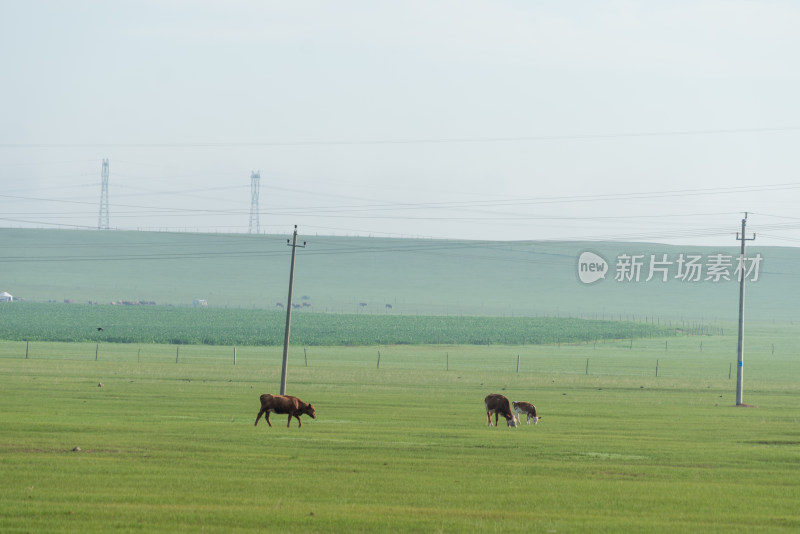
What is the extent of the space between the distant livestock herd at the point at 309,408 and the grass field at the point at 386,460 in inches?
21.5

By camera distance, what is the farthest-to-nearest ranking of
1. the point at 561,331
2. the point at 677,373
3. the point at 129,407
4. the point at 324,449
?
1. the point at 561,331
2. the point at 677,373
3. the point at 129,407
4. the point at 324,449

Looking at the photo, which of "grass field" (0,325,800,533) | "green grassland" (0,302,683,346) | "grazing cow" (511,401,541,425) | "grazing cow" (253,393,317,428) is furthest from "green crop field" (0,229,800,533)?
"green grassland" (0,302,683,346)

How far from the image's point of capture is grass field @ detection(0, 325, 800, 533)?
15461 millimetres

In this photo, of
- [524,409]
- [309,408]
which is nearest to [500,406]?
[524,409]

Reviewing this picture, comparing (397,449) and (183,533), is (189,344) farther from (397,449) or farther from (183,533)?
(183,533)

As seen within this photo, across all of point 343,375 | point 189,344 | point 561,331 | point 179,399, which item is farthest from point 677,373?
point 561,331

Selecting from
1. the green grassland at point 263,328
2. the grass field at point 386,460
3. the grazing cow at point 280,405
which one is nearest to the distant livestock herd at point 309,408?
the grazing cow at point 280,405

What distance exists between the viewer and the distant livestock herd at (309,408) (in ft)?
97.1

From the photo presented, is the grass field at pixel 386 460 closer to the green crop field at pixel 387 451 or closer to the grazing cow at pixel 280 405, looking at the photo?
the green crop field at pixel 387 451

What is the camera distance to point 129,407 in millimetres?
35031

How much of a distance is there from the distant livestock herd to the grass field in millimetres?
546

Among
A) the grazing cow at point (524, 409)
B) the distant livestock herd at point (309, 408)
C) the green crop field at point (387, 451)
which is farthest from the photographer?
the grazing cow at point (524, 409)

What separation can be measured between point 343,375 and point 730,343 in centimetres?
7717

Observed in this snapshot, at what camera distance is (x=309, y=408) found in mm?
30500
